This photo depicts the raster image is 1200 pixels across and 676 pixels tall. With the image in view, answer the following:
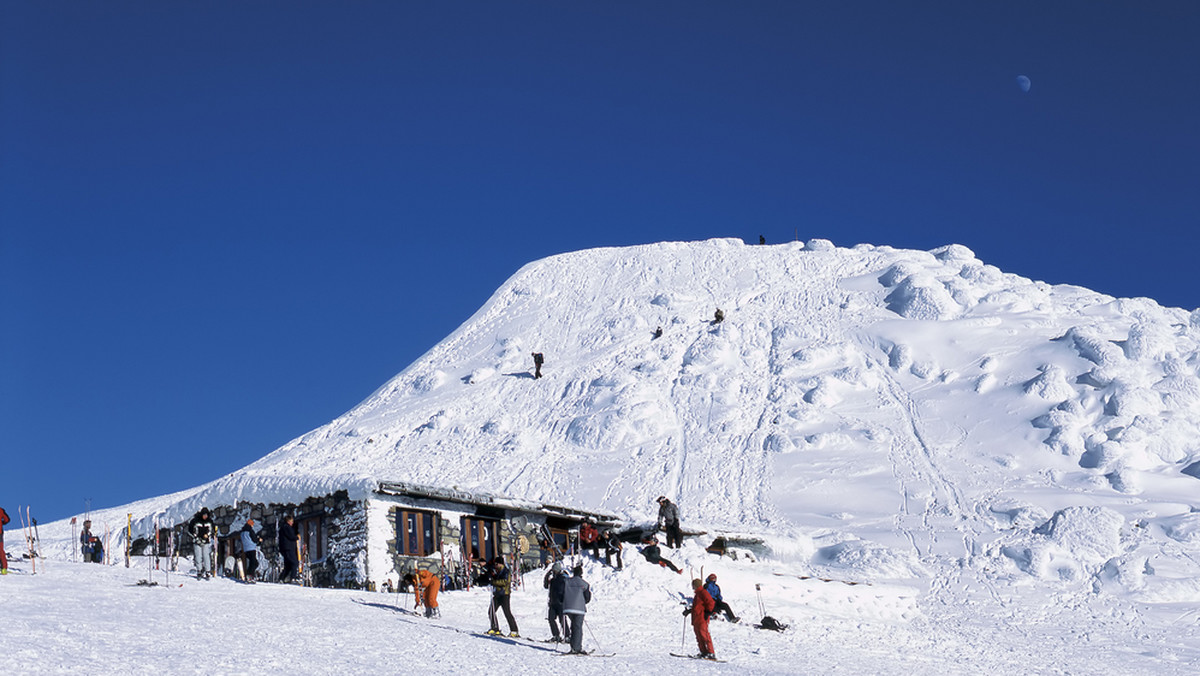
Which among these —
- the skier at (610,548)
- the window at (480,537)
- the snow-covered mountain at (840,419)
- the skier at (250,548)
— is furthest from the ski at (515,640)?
the window at (480,537)

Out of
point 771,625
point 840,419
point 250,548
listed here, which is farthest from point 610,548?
point 840,419

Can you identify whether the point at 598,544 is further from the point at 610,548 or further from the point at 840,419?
the point at 840,419

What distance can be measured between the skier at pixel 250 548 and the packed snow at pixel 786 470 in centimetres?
195

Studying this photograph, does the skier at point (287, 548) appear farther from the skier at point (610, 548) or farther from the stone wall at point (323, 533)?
the skier at point (610, 548)

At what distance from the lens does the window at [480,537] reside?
91.3ft

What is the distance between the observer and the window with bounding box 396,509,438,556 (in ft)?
87.0

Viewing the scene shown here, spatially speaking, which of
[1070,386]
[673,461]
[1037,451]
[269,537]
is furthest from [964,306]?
[269,537]

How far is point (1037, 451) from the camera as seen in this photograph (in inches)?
1473

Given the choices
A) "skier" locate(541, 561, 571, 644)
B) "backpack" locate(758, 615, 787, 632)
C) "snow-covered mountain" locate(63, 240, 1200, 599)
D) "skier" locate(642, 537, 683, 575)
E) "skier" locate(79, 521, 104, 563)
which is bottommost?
"backpack" locate(758, 615, 787, 632)

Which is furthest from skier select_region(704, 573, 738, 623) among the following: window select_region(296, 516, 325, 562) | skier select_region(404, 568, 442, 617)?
window select_region(296, 516, 325, 562)

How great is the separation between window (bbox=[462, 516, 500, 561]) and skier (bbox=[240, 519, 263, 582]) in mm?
4822

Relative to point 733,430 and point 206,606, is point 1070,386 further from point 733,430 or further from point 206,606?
point 206,606

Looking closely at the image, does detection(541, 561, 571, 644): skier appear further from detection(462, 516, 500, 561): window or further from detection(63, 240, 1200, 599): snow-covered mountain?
detection(462, 516, 500, 561): window

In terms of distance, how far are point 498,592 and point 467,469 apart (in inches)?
910
